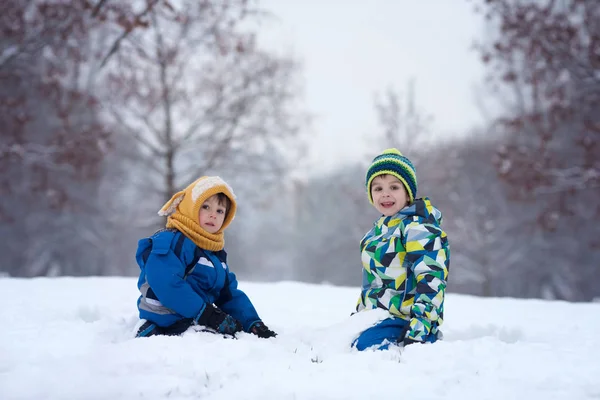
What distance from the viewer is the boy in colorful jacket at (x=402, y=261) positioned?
9.59ft

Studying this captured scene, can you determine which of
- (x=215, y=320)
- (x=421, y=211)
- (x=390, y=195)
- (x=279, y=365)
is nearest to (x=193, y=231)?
(x=215, y=320)

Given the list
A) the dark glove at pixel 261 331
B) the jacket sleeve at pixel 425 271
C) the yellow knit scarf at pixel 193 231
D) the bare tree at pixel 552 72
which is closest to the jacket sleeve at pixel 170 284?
the yellow knit scarf at pixel 193 231

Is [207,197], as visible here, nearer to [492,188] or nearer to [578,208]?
[578,208]

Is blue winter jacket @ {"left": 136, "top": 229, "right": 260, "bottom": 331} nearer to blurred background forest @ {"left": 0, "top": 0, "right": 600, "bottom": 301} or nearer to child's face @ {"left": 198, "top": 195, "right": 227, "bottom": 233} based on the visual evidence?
child's face @ {"left": 198, "top": 195, "right": 227, "bottom": 233}

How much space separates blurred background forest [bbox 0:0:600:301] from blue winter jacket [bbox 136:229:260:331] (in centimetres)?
576

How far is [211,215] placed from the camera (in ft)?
11.3

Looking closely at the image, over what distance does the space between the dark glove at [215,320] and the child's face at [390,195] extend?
4.56 ft

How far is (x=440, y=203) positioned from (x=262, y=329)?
1513cm

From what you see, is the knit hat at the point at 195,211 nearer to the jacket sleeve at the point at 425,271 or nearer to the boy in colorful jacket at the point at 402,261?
the boy in colorful jacket at the point at 402,261

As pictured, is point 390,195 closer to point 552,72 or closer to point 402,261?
point 402,261

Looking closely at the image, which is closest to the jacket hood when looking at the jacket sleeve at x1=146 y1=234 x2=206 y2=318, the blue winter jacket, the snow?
the snow

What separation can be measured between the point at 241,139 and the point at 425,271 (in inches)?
381

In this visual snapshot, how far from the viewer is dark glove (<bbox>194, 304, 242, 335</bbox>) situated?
123 inches

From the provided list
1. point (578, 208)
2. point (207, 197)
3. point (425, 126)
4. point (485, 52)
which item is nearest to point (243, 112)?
point (485, 52)
